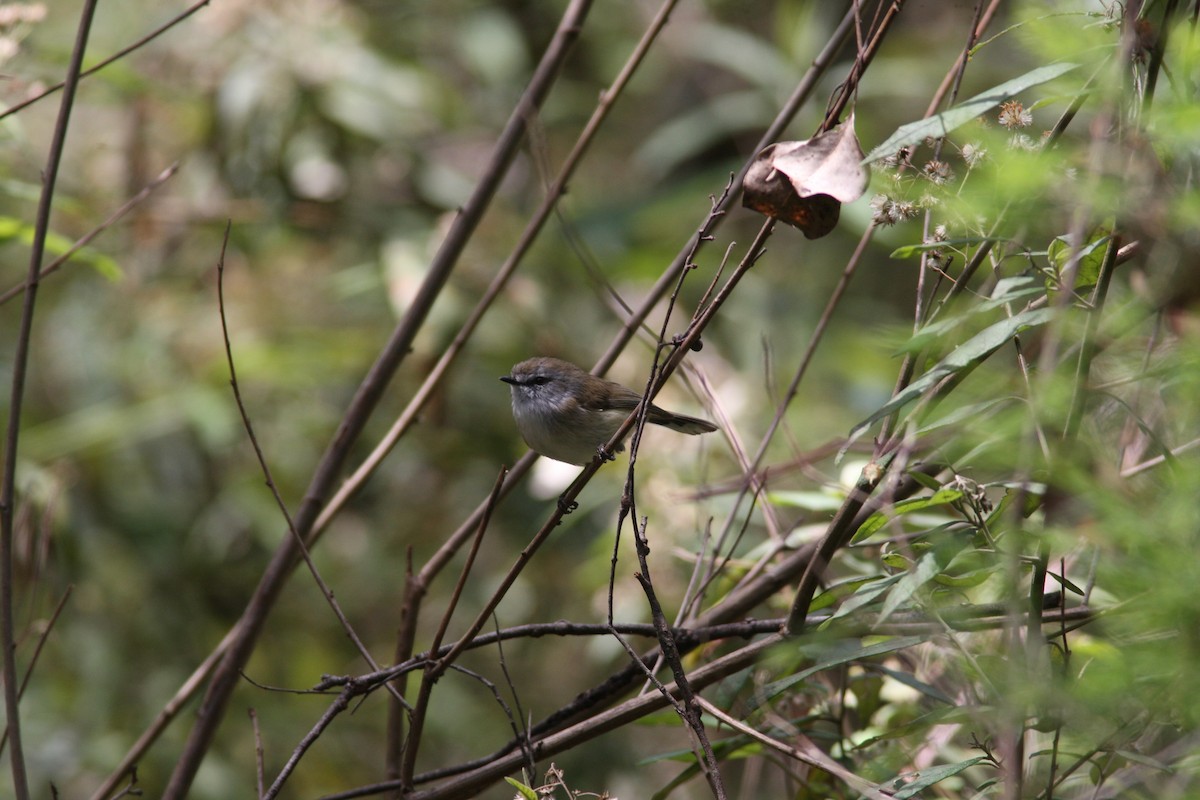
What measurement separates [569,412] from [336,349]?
2.29m

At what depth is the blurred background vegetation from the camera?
17.7 feet

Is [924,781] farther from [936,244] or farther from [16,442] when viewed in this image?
[16,442]

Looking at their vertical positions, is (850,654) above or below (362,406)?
below

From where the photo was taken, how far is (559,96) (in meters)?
7.60

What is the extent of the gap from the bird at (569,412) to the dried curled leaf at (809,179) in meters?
1.89

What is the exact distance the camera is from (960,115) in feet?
5.56

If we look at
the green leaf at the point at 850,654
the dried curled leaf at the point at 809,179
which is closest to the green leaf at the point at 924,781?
the green leaf at the point at 850,654

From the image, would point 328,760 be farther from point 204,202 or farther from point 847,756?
point 847,756

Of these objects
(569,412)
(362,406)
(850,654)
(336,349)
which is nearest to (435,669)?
(850,654)

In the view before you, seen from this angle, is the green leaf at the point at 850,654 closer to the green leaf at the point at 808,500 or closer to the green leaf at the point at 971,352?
the green leaf at the point at 971,352

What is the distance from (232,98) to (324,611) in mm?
3138

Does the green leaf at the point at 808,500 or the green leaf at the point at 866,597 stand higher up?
the green leaf at the point at 808,500

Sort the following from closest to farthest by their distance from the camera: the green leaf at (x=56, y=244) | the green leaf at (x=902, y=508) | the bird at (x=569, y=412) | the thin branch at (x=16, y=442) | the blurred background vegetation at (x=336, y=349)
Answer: the green leaf at (x=902, y=508)
the thin branch at (x=16, y=442)
the green leaf at (x=56, y=244)
the bird at (x=569, y=412)
the blurred background vegetation at (x=336, y=349)

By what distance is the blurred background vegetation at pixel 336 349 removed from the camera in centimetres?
539
